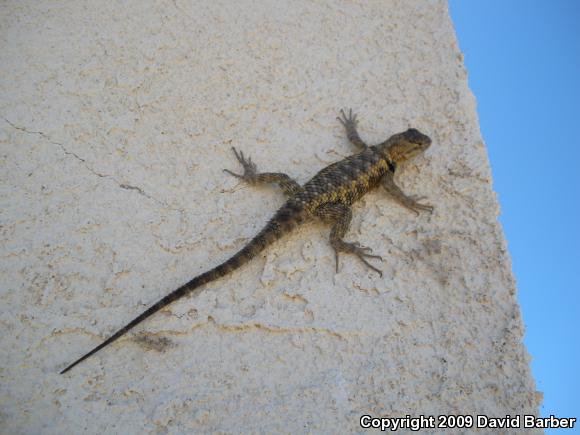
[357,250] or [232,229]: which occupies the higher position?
[232,229]

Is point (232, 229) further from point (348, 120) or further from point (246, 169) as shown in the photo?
point (348, 120)

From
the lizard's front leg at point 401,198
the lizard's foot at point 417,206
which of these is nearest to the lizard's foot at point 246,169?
the lizard's front leg at point 401,198

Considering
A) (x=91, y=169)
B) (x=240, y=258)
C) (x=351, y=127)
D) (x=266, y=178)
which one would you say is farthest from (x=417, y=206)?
(x=91, y=169)

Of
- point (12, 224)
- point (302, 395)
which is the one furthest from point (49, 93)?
point (302, 395)

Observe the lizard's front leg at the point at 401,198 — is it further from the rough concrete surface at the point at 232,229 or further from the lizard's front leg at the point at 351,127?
the lizard's front leg at the point at 351,127

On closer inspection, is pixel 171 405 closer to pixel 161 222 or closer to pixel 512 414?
pixel 161 222

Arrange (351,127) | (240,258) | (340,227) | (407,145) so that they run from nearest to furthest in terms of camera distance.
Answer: (240,258)
(340,227)
(407,145)
(351,127)
